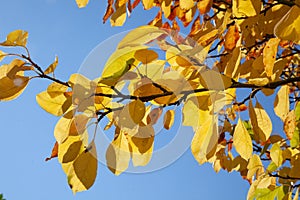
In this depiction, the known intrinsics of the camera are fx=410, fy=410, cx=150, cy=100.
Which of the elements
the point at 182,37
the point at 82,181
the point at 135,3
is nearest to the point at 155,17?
the point at 135,3

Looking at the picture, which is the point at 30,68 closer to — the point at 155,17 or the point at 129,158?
the point at 129,158

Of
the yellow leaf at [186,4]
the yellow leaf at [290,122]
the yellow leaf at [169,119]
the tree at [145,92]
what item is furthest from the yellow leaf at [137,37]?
the yellow leaf at [290,122]

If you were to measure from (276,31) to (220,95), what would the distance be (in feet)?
0.53

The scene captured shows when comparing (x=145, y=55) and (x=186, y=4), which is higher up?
(x=186, y=4)

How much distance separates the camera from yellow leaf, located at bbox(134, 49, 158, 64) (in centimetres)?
52

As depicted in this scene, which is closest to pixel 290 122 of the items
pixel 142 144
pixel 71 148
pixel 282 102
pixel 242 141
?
pixel 282 102

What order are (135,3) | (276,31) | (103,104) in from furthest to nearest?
(135,3)
(103,104)
(276,31)

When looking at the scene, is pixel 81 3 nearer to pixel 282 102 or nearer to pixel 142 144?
pixel 142 144

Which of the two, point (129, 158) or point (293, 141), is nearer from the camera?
point (129, 158)

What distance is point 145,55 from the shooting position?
0.52 metres

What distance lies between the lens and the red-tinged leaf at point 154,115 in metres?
0.67

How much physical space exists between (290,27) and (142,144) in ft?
0.86

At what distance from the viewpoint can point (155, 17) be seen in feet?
3.04

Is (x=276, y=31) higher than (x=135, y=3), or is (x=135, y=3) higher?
(x=135, y=3)
